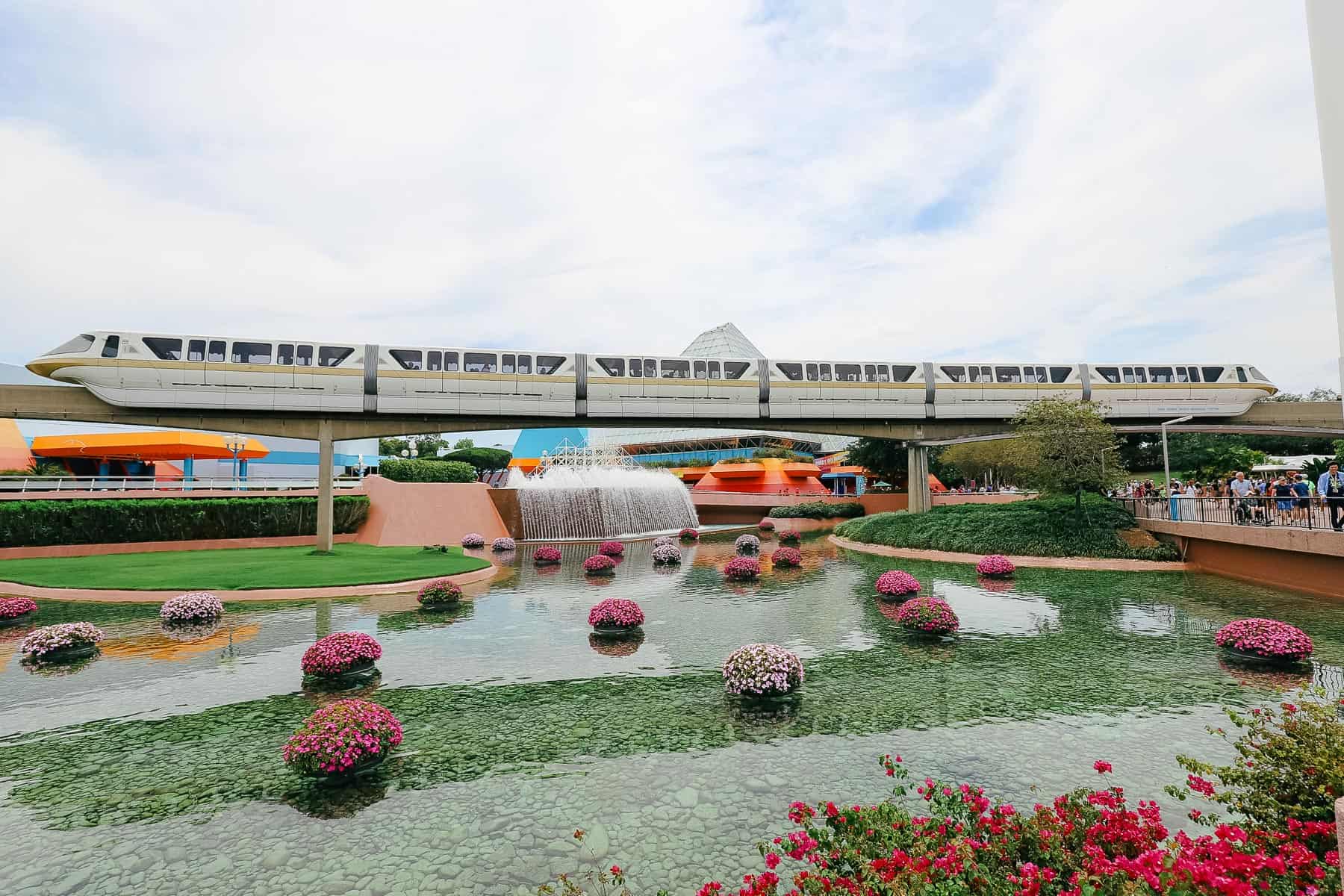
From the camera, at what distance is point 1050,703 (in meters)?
9.20

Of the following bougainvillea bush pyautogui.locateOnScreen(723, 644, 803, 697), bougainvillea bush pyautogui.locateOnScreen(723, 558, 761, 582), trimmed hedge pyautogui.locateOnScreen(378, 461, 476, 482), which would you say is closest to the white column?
bougainvillea bush pyautogui.locateOnScreen(723, 644, 803, 697)

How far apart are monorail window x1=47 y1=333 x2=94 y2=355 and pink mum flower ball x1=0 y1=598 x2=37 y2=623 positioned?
34.2 ft

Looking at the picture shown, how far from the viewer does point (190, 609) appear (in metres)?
14.8

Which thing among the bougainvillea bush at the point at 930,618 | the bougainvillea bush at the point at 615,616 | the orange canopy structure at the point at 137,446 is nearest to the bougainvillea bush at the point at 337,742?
the bougainvillea bush at the point at 615,616

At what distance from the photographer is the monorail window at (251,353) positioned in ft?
77.3

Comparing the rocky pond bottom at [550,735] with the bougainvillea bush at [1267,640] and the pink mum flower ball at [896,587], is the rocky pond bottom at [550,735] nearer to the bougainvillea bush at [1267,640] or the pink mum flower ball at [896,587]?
the bougainvillea bush at [1267,640]

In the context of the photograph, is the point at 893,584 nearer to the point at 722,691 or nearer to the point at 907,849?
the point at 722,691

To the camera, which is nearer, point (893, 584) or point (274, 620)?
point (274, 620)

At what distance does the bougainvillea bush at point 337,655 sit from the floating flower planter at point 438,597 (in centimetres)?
537

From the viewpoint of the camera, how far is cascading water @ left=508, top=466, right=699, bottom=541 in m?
37.4

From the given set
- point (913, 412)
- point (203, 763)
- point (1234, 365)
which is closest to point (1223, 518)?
point (913, 412)

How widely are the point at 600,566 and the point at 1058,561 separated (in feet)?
52.2

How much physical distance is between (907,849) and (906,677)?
19.5ft

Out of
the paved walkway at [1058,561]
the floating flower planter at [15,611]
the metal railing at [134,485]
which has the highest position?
the metal railing at [134,485]
